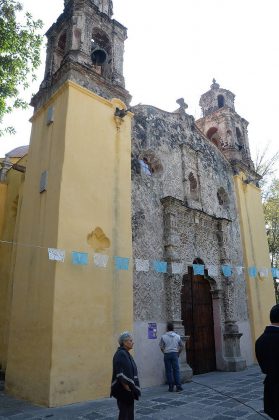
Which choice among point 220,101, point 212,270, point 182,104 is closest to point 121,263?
point 212,270

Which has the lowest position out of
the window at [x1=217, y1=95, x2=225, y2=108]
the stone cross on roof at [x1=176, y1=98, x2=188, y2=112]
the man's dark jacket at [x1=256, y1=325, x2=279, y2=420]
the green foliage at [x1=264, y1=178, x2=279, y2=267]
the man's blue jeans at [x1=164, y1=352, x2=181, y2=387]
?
the man's blue jeans at [x1=164, y1=352, x2=181, y2=387]

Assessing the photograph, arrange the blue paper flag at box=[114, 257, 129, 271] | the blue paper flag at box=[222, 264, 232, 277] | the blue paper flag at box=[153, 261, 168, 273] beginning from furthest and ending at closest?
1. the blue paper flag at box=[222, 264, 232, 277]
2. the blue paper flag at box=[153, 261, 168, 273]
3. the blue paper flag at box=[114, 257, 129, 271]

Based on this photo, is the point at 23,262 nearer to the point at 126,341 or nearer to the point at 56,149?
the point at 56,149

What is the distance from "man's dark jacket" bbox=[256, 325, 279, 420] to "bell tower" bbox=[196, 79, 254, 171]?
11.6 meters

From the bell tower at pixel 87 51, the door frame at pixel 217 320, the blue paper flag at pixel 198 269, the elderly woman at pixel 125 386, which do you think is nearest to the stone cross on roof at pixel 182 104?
the bell tower at pixel 87 51

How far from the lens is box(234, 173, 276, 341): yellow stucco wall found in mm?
12492

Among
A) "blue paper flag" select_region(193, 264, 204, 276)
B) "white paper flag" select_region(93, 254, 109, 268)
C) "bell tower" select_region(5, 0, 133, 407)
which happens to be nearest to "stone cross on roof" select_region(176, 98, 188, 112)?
"bell tower" select_region(5, 0, 133, 407)

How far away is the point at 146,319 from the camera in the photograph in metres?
8.45

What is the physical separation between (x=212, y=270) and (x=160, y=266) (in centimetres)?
287

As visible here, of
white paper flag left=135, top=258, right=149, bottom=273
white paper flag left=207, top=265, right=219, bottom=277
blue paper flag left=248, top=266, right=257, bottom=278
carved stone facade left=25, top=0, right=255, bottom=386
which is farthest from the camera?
blue paper flag left=248, top=266, right=257, bottom=278

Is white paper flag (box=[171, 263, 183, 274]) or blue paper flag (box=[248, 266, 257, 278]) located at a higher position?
blue paper flag (box=[248, 266, 257, 278])

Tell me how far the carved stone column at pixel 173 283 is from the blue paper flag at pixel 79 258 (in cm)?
284

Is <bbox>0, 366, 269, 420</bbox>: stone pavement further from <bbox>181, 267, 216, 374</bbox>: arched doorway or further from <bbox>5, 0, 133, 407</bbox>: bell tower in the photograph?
<bbox>181, 267, 216, 374</bbox>: arched doorway

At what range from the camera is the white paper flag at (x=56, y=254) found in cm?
680
